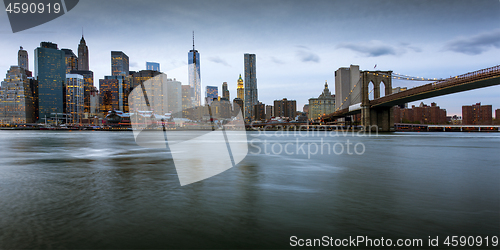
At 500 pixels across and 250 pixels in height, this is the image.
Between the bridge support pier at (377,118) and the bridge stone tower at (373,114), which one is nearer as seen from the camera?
the bridge support pier at (377,118)

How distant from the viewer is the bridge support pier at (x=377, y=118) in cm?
7875

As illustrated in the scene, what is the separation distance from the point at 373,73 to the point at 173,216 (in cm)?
10194

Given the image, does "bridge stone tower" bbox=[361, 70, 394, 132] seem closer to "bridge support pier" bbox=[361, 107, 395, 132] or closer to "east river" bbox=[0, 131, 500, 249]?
"bridge support pier" bbox=[361, 107, 395, 132]

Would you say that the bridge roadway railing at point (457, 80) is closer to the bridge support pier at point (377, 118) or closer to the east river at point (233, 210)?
the bridge support pier at point (377, 118)

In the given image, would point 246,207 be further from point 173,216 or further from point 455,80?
point 455,80

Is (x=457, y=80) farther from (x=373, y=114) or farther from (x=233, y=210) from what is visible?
(x=233, y=210)

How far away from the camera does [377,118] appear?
8462 centimetres

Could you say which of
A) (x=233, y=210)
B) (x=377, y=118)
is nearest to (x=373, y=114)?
(x=377, y=118)

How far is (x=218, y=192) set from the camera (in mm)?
10273

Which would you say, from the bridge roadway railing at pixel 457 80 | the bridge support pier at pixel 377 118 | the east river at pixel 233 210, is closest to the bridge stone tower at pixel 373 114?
the bridge support pier at pixel 377 118

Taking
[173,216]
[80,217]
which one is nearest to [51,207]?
[80,217]

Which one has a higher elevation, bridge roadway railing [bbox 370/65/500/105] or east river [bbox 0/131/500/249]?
bridge roadway railing [bbox 370/65/500/105]

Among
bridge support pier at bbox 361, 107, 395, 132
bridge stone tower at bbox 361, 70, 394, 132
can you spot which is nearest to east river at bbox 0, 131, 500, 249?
bridge support pier at bbox 361, 107, 395, 132

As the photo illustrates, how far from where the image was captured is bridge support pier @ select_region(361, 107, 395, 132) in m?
78.8
